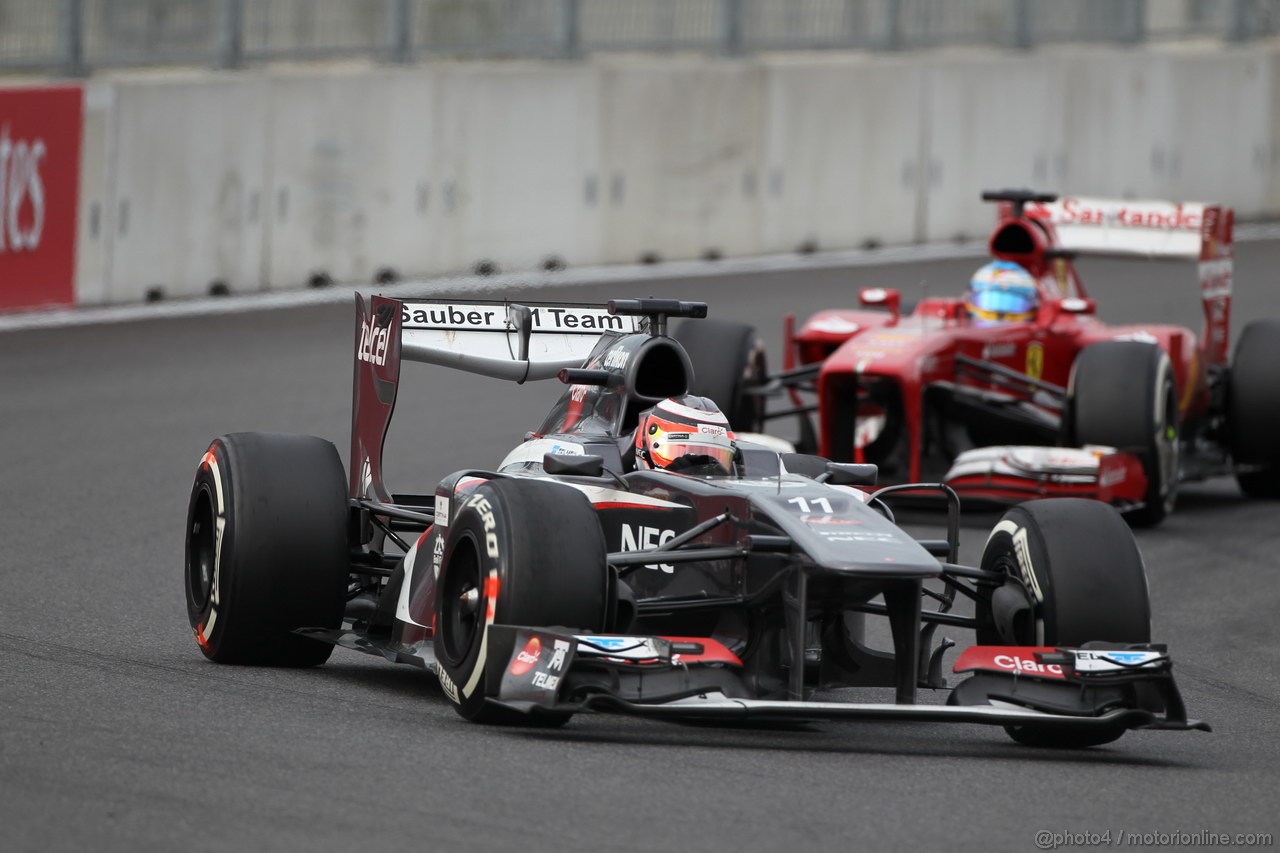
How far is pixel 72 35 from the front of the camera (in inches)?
758

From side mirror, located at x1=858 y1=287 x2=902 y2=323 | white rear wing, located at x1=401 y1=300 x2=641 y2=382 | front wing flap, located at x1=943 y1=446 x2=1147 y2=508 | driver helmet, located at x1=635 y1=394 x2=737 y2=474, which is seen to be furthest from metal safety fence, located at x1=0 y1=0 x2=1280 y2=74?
driver helmet, located at x1=635 y1=394 x2=737 y2=474

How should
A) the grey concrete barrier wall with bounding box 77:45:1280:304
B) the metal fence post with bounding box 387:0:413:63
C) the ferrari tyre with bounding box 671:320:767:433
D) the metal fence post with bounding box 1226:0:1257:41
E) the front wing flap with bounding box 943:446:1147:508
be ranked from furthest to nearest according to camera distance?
the metal fence post with bounding box 1226:0:1257:41
the metal fence post with bounding box 387:0:413:63
the grey concrete barrier wall with bounding box 77:45:1280:304
the ferrari tyre with bounding box 671:320:767:433
the front wing flap with bounding box 943:446:1147:508

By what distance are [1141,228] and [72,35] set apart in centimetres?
928

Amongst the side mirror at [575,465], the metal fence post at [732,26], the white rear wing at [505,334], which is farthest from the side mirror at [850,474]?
the metal fence post at [732,26]

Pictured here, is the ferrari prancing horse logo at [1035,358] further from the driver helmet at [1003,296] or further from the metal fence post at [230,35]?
the metal fence post at [230,35]

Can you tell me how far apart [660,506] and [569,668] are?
48.4 inches

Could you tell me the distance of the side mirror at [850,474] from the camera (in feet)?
28.4

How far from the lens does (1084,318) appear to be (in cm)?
1553

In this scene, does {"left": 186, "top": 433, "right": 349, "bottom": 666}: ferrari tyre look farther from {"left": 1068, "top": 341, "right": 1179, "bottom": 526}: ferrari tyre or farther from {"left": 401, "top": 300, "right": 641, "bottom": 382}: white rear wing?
{"left": 1068, "top": 341, "right": 1179, "bottom": 526}: ferrari tyre

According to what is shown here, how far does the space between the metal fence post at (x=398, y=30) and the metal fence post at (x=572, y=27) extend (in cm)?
194

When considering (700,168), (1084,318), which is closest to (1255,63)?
(700,168)

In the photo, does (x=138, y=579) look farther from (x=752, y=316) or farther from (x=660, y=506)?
(x=752, y=316)

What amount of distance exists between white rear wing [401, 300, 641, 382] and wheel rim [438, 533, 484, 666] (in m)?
1.88

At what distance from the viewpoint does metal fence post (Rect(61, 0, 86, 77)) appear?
19.2m
